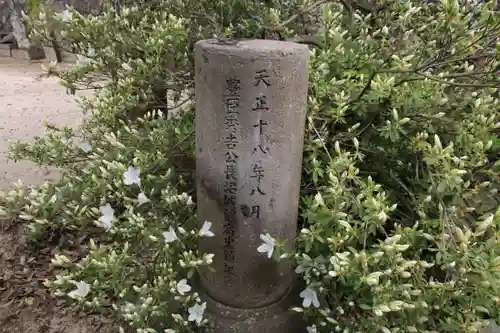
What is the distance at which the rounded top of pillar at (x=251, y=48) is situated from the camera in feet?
5.75

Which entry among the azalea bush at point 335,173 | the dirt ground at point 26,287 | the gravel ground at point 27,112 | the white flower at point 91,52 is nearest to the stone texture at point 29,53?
the gravel ground at point 27,112

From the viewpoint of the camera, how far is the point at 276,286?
2.13m

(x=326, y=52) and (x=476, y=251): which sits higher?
(x=326, y=52)

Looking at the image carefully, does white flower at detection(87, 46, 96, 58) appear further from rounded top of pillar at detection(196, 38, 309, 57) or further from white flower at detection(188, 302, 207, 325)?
white flower at detection(188, 302, 207, 325)

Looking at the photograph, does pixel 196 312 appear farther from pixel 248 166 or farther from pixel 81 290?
pixel 248 166

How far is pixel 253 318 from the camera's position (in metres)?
2.13

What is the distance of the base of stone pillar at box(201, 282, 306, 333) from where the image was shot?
6.97 feet

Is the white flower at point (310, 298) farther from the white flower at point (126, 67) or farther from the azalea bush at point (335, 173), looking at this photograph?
the white flower at point (126, 67)

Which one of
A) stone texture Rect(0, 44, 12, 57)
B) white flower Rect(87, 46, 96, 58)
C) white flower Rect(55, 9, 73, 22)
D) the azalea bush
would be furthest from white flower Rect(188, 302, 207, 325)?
stone texture Rect(0, 44, 12, 57)

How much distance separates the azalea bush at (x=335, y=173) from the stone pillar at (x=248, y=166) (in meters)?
0.12

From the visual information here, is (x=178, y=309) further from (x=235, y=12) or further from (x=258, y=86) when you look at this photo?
(x=235, y=12)

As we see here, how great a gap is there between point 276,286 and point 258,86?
3.14 ft

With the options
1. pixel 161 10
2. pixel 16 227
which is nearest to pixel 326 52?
pixel 161 10

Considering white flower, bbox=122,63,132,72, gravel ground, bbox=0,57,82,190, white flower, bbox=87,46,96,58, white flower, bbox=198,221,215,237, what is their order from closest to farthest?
white flower, bbox=198,221,215,237
white flower, bbox=122,63,132,72
white flower, bbox=87,46,96,58
gravel ground, bbox=0,57,82,190
